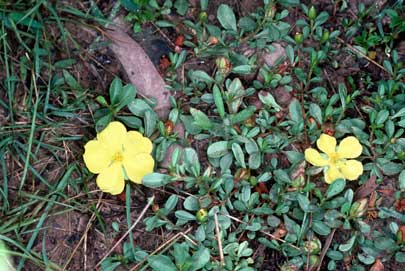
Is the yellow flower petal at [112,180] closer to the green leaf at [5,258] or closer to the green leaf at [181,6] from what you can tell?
the green leaf at [5,258]

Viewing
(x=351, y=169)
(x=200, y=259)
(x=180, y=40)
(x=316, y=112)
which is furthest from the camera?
(x=180, y=40)

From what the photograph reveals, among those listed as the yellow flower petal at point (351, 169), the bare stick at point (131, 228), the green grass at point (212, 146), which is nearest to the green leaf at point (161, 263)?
the green grass at point (212, 146)

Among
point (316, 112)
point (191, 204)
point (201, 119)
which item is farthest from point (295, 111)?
point (191, 204)

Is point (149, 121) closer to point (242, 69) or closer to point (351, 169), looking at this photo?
point (242, 69)

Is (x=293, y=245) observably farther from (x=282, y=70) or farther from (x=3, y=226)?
(x=3, y=226)

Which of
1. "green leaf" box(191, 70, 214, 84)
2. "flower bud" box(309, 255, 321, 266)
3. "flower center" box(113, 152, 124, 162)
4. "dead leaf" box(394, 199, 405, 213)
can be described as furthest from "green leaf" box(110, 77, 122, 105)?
"dead leaf" box(394, 199, 405, 213)
